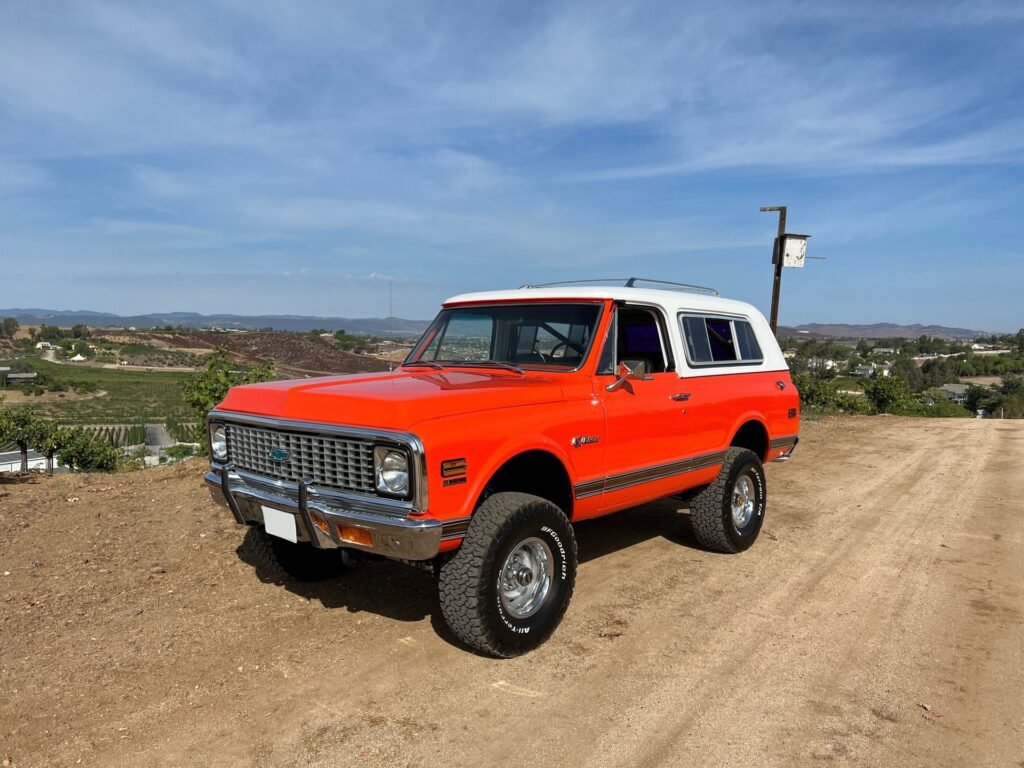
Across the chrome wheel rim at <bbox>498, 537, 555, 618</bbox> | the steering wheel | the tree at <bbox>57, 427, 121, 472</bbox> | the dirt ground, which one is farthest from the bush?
the tree at <bbox>57, 427, 121, 472</bbox>

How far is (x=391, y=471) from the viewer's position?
3.49m

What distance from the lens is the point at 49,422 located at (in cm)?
1722

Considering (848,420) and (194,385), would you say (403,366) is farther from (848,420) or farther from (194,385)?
(848,420)

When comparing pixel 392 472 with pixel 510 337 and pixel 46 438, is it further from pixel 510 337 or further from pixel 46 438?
pixel 46 438

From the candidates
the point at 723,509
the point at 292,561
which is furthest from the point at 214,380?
the point at 723,509

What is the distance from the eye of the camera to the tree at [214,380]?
10781 millimetres

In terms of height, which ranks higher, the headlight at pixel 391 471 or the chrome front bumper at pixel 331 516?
the headlight at pixel 391 471

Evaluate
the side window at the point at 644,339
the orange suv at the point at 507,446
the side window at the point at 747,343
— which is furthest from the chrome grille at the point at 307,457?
the side window at the point at 747,343

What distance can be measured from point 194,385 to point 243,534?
5.90m

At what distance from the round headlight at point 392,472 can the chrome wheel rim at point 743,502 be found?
11.4 feet

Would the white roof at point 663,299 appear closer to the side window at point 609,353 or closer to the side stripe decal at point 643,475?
the side window at point 609,353

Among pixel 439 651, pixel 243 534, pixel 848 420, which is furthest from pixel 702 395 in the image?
pixel 848 420

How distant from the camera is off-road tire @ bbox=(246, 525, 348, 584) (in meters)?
4.77

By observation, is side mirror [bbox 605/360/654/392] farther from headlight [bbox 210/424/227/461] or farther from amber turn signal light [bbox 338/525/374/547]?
headlight [bbox 210/424/227/461]
